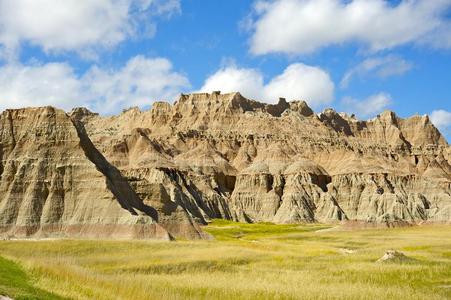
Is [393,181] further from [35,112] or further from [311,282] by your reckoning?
[311,282]

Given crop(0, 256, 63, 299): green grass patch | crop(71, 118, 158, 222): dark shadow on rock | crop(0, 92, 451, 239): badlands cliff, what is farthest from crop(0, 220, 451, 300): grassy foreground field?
crop(71, 118, 158, 222): dark shadow on rock

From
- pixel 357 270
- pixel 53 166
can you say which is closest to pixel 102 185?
pixel 53 166

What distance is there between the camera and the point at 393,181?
7190 inches

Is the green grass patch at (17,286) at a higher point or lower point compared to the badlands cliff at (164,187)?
lower

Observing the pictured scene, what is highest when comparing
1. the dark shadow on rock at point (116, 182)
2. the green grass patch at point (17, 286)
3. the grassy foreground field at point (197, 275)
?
the dark shadow on rock at point (116, 182)

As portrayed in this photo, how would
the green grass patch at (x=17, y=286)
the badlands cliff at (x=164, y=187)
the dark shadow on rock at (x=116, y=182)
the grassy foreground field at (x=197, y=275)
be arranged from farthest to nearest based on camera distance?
the dark shadow on rock at (x=116, y=182) → the badlands cliff at (x=164, y=187) → the grassy foreground field at (x=197, y=275) → the green grass patch at (x=17, y=286)

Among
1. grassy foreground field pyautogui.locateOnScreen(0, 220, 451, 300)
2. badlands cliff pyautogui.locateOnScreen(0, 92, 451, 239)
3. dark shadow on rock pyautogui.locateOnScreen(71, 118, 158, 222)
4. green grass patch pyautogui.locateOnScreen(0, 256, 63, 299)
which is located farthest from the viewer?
dark shadow on rock pyautogui.locateOnScreen(71, 118, 158, 222)

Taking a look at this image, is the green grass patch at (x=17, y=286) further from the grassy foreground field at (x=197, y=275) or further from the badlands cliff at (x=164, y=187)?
the badlands cliff at (x=164, y=187)

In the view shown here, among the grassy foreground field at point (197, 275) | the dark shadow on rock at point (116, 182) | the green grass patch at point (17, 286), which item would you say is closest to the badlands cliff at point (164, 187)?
the dark shadow on rock at point (116, 182)

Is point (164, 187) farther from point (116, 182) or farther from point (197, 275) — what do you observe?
point (197, 275)

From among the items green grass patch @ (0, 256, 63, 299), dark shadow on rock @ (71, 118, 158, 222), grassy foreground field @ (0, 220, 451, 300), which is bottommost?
grassy foreground field @ (0, 220, 451, 300)

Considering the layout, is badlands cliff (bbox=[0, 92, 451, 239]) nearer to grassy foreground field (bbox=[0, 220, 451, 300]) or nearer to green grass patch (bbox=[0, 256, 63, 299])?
grassy foreground field (bbox=[0, 220, 451, 300])

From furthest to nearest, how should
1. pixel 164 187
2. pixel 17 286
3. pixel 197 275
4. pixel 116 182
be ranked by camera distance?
pixel 164 187
pixel 116 182
pixel 197 275
pixel 17 286

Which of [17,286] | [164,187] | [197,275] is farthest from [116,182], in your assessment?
[17,286]
